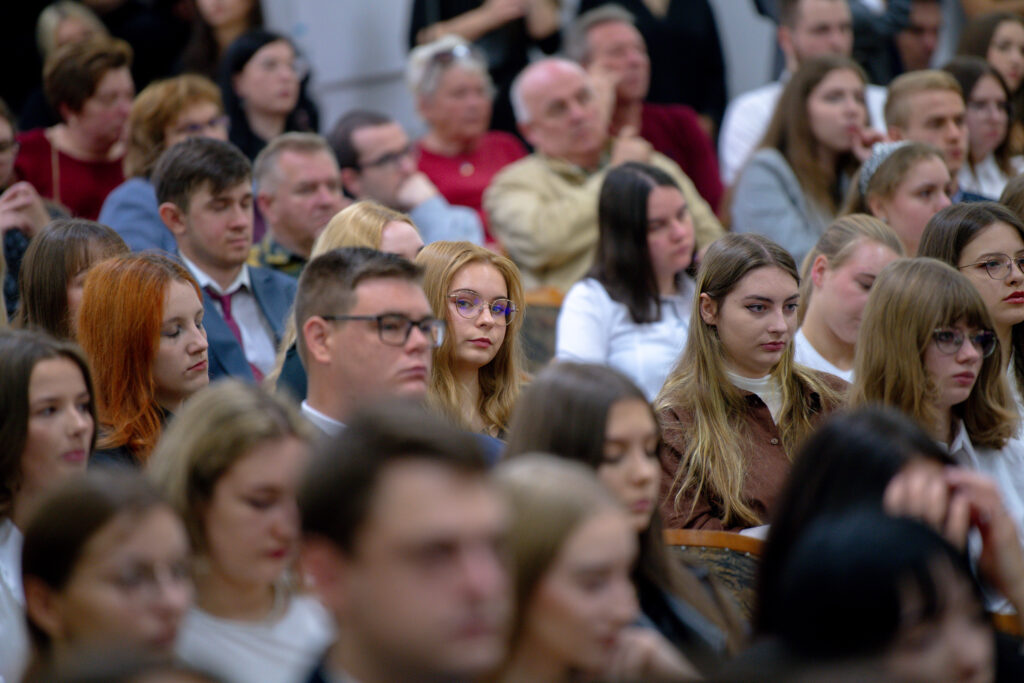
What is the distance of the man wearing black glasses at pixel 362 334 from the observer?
291 centimetres

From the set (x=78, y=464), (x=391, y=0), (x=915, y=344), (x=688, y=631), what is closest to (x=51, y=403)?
(x=78, y=464)

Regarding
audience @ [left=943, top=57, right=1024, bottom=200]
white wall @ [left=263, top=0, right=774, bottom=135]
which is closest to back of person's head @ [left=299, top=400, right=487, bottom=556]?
audience @ [left=943, top=57, right=1024, bottom=200]

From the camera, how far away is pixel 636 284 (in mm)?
4684

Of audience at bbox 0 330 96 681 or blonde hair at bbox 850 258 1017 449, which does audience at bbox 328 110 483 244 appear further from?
audience at bbox 0 330 96 681

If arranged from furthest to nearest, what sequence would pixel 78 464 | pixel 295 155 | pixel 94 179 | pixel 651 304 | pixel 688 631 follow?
1. pixel 94 179
2. pixel 295 155
3. pixel 651 304
4. pixel 78 464
5. pixel 688 631

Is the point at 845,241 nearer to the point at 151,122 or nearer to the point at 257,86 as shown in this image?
the point at 151,122

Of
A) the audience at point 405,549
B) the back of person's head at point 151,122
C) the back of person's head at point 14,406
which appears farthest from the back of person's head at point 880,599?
the back of person's head at point 151,122

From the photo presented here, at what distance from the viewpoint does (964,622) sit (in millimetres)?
1887

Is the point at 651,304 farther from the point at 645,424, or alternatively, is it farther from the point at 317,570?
the point at 317,570

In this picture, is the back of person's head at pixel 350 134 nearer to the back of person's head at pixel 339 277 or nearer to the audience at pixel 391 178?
the audience at pixel 391 178

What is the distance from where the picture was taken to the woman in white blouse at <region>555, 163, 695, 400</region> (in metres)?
4.59

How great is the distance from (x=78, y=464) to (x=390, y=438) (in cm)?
118

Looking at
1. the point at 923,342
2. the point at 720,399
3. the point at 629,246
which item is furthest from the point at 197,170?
the point at 923,342

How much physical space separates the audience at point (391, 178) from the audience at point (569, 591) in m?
3.57
